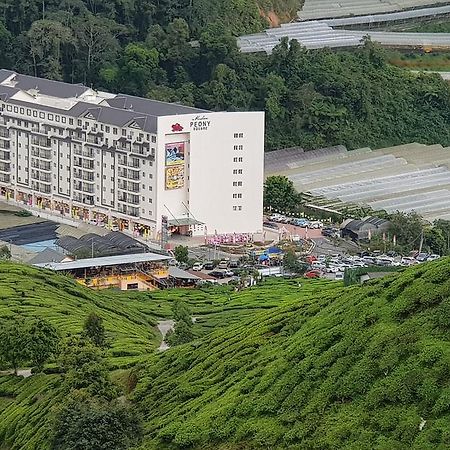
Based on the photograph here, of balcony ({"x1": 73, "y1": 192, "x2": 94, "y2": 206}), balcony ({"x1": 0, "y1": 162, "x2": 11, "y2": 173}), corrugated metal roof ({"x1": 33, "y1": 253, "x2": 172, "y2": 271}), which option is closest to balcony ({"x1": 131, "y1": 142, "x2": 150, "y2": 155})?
balcony ({"x1": 73, "y1": 192, "x2": 94, "y2": 206})

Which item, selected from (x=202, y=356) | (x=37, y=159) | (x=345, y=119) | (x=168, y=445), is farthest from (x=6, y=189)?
(x=168, y=445)

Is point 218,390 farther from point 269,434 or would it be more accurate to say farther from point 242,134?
point 242,134

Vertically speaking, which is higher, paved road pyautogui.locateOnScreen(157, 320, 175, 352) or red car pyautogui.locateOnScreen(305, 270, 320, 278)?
paved road pyautogui.locateOnScreen(157, 320, 175, 352)

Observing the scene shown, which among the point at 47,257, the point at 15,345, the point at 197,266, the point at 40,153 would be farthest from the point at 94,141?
the point at 15,345

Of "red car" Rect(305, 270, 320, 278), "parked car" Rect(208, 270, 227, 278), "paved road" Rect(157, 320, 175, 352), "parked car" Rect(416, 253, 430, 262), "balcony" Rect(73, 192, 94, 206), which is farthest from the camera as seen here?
"balcony" Rect(73, 192, 94, 206)

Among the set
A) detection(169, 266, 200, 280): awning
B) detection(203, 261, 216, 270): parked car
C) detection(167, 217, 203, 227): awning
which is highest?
detection(167, 217, 203, 227): awning

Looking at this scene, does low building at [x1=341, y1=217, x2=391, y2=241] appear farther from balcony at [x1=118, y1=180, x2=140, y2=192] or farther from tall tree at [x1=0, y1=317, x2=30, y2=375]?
tall tree at [x1=0, y1=317, x2=30, y2=375]
